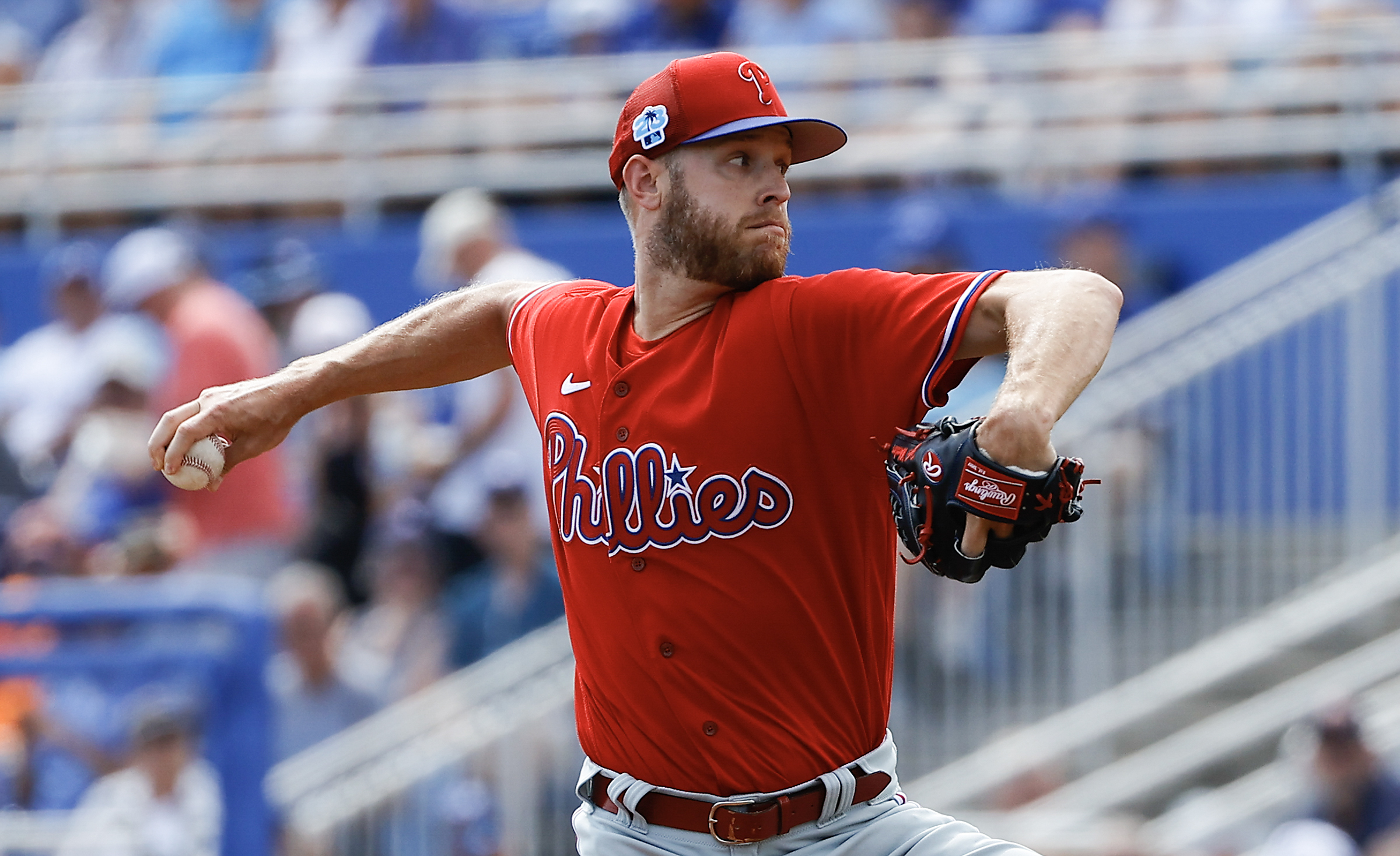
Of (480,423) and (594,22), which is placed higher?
(594,22)

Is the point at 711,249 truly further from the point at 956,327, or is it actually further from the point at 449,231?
the point at 449,231

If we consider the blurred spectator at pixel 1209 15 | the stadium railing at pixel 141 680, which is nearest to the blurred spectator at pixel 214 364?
the stadium railing at pixel 141 680

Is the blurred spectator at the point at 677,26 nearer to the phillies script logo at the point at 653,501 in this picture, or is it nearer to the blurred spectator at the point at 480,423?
the blurred spectator at the point at 480,423

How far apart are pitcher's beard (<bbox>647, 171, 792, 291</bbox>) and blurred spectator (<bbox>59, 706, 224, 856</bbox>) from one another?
3.45 meters

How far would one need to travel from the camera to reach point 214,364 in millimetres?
8391

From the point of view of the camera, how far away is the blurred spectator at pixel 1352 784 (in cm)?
622

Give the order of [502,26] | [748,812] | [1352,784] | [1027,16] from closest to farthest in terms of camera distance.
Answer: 1. [748,812]
2. [1352,784]
3. [1027,16]
4. [502,26]

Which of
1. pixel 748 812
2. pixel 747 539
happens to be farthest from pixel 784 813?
pixel 747 539

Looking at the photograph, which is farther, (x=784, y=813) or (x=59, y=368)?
(x=59, y=368)

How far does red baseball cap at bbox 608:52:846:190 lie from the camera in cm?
331

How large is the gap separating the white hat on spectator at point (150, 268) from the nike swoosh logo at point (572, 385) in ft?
19.4

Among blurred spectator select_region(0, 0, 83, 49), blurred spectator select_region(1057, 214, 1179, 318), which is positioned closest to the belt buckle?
blurred spectator select_region(1057, 214, 1179, 318)

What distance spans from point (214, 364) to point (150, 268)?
3.24 feet

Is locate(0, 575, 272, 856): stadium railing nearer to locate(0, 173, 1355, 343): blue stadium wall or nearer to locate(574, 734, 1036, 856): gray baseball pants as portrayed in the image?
locate(574, 734, 1036, 856): gray baseball pants
